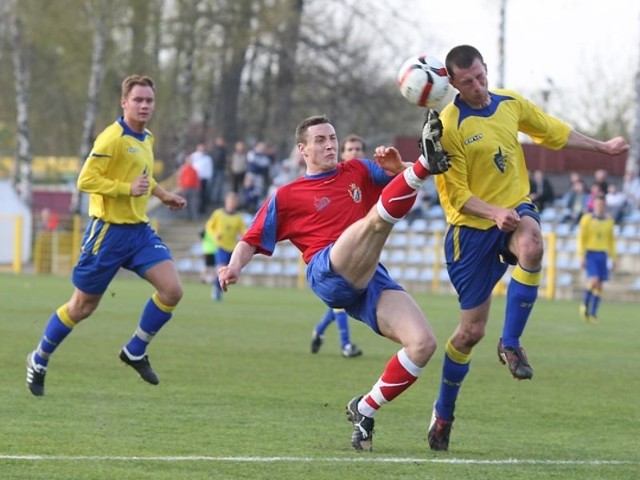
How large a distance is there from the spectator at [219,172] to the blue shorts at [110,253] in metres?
22.7

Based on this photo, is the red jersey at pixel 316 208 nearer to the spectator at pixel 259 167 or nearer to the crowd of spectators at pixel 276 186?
the crowd of spectators at pixel 276 186

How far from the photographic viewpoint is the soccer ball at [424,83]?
7551 millimetres

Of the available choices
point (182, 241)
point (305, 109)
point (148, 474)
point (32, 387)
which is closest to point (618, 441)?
point (148, 474)

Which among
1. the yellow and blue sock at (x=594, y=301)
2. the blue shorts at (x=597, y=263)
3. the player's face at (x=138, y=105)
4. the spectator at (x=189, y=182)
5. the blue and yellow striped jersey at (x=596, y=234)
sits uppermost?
the player's face at (x=138, y=105)

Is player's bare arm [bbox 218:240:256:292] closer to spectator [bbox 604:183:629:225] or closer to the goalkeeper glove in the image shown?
the goalkeeper glove

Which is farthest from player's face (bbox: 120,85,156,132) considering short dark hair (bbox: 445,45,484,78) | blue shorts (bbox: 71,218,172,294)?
short dark hair (bbox: 445,45,484,78)

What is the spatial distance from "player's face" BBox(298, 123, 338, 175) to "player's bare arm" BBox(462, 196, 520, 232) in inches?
33.6

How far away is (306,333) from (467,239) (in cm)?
931

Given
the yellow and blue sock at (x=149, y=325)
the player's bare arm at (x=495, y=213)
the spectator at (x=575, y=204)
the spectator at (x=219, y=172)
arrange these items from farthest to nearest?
the spectator at (x=219, y=172) < the spectator at (x=575, y=204) < the yellow and blue sock at (x=149, y=325) < the player's bare arm at (x=495, y=213)

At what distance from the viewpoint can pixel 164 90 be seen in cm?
4222

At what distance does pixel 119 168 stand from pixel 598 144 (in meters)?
3.81

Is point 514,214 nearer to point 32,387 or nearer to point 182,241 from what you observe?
point 32,387

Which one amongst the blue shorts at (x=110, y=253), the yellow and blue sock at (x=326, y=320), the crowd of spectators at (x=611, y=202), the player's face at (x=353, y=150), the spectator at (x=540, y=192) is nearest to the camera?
the blue shorts at (x=110, y=253)

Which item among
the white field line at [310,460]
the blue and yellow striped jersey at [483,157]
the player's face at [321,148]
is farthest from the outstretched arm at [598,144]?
the white field line at [310,460]
